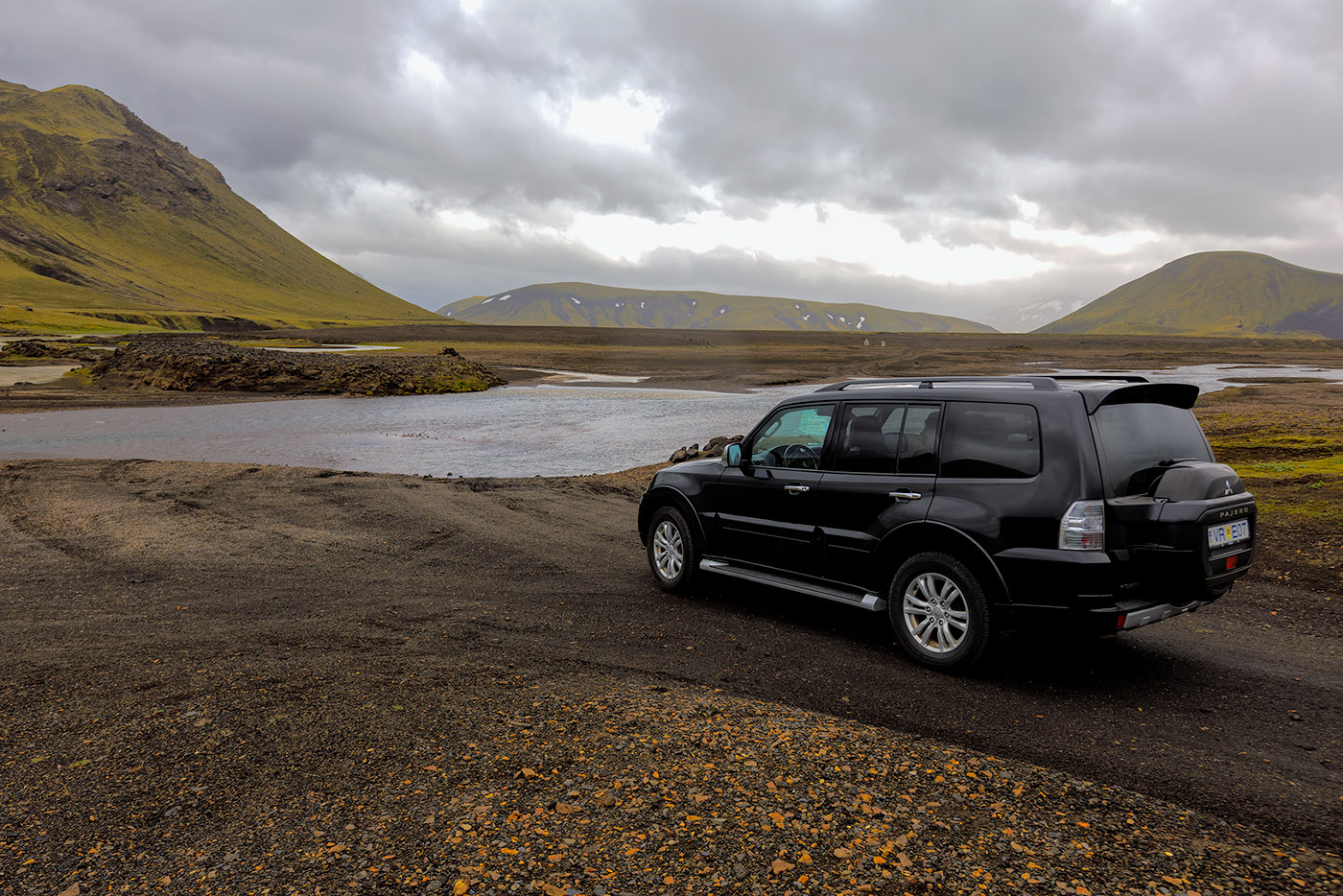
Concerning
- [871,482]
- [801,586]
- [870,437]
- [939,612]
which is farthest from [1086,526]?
[801,586]

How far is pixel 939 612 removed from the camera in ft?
17.4

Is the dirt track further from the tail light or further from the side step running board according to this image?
the tail light

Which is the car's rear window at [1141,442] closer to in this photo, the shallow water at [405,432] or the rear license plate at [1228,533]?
the rear license plate at [1228,533]

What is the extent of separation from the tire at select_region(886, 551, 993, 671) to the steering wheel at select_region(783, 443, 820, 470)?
1.21 meters

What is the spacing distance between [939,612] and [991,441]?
1.23 meters

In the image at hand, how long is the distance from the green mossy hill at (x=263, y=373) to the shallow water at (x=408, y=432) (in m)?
2.63

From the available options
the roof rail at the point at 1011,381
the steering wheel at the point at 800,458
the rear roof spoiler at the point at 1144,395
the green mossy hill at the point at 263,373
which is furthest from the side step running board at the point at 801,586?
the green mossy hill at the point at 263,373

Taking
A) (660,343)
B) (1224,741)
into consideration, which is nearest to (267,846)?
(1224,741)

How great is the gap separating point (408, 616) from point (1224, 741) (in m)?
5.77

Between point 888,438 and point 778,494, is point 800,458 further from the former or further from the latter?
point 888,438

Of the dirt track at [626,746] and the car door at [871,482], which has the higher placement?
the car door at [871,482]

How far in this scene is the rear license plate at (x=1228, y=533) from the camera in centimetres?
491

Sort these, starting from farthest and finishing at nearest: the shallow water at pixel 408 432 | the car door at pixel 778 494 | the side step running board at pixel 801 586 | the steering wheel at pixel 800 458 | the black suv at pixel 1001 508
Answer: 1. the shallow water at pixel 408 432
2. the steering wheel at pixel 800 458
3. the car door at pixel 778 494
4. the side step running board at pixel 801 586
5. the black suv at pixel 1001 508

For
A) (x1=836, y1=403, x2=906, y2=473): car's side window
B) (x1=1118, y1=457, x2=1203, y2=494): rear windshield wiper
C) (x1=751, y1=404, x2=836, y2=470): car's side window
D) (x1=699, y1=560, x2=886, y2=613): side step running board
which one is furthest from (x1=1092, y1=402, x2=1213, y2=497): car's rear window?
(x1=751, y1=404, x2=836, y2=470): car's side window
